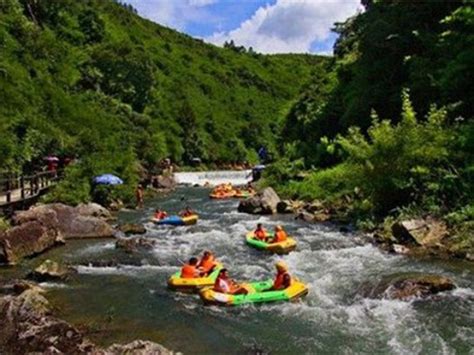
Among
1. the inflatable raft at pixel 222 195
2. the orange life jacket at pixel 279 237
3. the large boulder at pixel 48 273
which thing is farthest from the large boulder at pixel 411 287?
the inflatable raft at pixel 222 195

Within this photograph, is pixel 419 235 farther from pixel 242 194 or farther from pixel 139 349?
pixel 242 194

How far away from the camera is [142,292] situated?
1549 cm

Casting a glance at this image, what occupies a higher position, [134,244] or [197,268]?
[197,268]

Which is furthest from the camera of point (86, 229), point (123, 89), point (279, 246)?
point (123, 89)

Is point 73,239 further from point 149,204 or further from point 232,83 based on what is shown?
point 232,83

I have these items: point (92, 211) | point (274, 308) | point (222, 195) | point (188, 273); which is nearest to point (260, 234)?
point (188, 273)

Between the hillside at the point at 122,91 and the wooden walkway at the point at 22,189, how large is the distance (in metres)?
1.06

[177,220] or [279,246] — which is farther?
[177,220]

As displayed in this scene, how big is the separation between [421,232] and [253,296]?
7.90 meters

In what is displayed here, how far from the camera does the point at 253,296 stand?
14.5 metres

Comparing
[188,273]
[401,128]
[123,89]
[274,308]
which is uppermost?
[123,89]

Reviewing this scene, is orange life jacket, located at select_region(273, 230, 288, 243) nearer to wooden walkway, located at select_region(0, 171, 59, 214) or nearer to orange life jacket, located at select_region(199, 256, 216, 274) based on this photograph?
orange life jacket, located at select_region(199, 256, 216, 274)

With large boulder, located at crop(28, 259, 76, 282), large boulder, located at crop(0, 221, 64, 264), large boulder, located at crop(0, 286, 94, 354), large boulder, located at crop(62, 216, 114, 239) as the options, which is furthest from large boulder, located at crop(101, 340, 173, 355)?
large boulder, located at crop(62, 216, 114, 239)

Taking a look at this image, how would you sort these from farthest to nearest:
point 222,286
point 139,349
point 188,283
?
1. point 188,283
2. point 222,286
3. point 139,349
